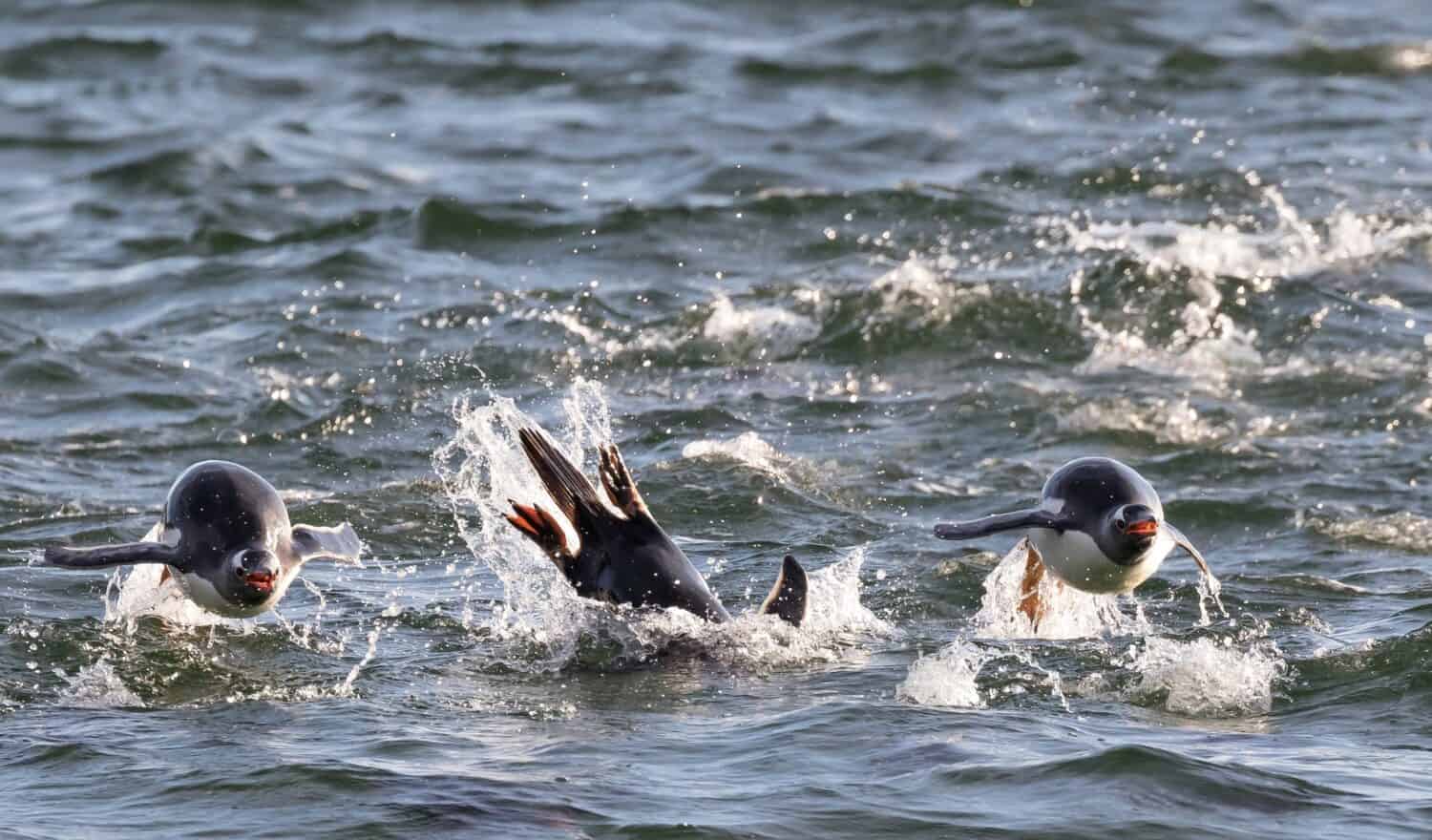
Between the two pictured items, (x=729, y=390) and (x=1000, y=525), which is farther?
(x=729, y=390)

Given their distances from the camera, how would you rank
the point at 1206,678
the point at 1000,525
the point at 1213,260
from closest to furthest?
the point at 1000,525, the point at 1206,678, the point at 1213,260

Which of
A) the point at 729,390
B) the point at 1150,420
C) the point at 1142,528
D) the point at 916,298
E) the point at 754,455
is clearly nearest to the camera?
the point at 1142,528

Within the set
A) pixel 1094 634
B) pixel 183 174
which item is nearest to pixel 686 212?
pixel 183 174

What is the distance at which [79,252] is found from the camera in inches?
629

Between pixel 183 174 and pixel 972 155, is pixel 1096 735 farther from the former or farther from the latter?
pixel 183 174

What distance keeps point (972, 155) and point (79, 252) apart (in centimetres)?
639

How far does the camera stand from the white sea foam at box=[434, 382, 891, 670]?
777cm

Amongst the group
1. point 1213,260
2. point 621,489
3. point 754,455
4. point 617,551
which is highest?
point 1213,260

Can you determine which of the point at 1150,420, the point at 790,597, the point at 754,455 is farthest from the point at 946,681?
the point at 1150,420

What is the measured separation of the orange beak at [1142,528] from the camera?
7.28m

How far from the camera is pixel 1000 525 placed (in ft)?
24.3

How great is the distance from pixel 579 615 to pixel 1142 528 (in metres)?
1.92

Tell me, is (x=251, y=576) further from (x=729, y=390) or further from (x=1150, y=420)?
(x=1150, y=420)

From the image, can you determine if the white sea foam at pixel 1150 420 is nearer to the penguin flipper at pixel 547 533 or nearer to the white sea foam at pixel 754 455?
the white sea foam at pixel 754 455
